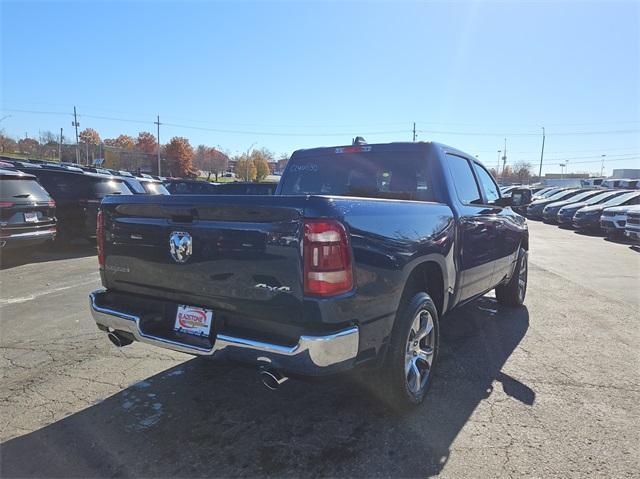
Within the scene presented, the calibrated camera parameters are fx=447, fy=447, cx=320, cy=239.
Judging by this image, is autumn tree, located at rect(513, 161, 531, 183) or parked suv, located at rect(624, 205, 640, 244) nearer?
parked suv, located at rect(624, 205, 640, 244)

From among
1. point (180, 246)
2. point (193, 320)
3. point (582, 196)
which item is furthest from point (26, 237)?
point (582, 196)

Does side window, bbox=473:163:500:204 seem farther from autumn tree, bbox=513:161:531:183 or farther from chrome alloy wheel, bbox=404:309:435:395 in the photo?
autumn tree, bbox=513:161:531:183

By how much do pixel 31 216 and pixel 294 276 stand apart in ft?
24.5

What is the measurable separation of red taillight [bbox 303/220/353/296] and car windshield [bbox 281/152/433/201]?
1.81 meters

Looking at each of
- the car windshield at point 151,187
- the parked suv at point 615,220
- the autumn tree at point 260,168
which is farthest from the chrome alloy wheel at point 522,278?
the autumn tree at point 260,168

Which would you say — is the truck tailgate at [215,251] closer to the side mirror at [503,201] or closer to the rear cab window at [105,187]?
the side mirror at [503,201]

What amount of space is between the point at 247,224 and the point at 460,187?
2.53m

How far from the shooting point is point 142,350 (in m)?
4.30

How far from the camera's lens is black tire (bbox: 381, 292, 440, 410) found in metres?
2.95

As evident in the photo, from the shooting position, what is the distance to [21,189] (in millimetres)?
7898

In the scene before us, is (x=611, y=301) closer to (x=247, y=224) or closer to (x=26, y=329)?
(x=247, y=224)

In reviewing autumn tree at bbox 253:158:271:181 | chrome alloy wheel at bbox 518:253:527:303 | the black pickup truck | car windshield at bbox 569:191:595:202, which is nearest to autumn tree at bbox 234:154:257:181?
autumn tree at bbox 253:158:271:181

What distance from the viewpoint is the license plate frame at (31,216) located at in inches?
309

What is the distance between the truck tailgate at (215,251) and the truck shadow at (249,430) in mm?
668
